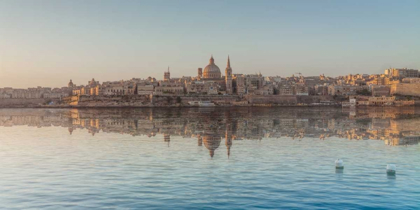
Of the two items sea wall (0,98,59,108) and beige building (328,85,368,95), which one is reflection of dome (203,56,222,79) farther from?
sea wall (0,98,59,108)

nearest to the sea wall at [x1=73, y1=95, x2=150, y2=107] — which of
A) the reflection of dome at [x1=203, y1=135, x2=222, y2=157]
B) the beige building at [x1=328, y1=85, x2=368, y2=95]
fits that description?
the beige building at [x1=328, y1=85, x2=368, y2=95]

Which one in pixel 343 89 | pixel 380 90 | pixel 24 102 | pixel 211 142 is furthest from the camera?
pixel 343 89

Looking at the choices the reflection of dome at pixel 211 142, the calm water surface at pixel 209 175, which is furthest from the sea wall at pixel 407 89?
the reflection of dome at pixel 211 142

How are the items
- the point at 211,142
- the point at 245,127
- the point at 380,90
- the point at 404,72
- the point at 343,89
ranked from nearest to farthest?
the point at 211,142
the point at 245,127
the point at 380,90
the point at 343,89
the point at 404,72

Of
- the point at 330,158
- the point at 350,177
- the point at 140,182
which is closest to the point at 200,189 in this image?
the point at 140,182

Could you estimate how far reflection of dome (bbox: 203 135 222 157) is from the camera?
1612 centimetres

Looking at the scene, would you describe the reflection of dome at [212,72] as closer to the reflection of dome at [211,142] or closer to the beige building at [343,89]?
the beige building at [343,89]

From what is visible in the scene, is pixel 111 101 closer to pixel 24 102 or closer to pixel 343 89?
pixel 24 102

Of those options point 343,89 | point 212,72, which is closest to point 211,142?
point 343,89

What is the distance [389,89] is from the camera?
101 metres

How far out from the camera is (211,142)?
18.1 metres

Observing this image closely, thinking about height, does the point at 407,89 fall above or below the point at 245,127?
Result: above

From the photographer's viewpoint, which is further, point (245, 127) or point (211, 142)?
point (245, 127)

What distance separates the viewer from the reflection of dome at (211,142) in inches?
634
